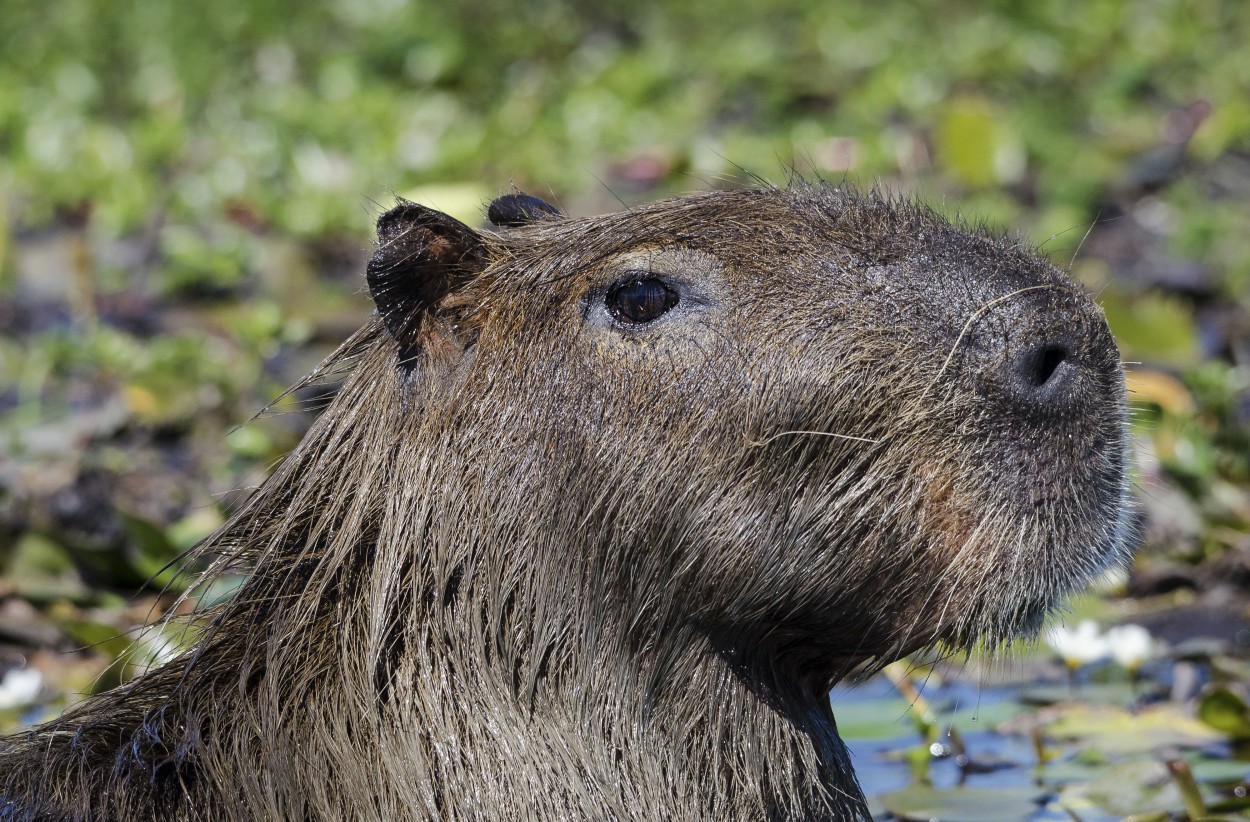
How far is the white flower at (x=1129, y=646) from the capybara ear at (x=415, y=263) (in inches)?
85.2

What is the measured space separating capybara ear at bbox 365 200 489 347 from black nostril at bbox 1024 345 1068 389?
981mm

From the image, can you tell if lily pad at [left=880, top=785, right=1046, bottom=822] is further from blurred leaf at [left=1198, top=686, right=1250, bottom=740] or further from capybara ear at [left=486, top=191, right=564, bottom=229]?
capybara ear at [left=486, top=191, right=564, bottom=229]

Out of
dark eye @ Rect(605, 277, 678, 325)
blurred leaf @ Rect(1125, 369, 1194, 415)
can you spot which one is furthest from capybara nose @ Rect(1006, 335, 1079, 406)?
blurred leaf @ Rect(1125, 369, 1194, 415)

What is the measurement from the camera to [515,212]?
136 inches

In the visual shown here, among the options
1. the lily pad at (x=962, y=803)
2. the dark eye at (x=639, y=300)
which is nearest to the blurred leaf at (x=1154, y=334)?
the lily pad at (x=962, y=803)

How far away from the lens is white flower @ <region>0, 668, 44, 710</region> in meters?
4.20

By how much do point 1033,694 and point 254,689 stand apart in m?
2.46

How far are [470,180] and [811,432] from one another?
6408 mm

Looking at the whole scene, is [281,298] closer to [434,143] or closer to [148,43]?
[434,143]

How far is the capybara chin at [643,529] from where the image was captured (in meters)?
2.87

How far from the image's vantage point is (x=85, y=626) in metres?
4.63

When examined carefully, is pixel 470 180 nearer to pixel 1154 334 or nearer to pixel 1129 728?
pixel 1154 334

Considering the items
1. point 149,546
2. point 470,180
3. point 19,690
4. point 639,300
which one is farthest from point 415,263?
point 470,180

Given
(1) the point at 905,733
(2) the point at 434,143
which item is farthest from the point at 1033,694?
(2) the point at 434,143
